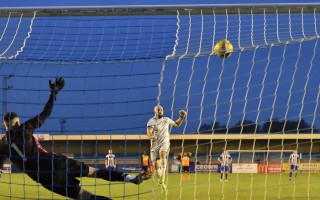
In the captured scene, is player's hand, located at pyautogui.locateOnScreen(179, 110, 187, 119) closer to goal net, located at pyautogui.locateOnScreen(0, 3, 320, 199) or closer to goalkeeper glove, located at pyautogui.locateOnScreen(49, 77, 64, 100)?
goal net, located at pyautogui.locateOnScreen(0, 3, 320, 199)

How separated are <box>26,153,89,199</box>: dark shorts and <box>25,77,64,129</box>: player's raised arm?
0.44 meters

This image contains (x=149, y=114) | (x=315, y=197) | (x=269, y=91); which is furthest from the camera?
(x=315, y=197)

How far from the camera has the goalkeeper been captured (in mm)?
7934

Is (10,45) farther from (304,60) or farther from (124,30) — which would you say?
(304,60)

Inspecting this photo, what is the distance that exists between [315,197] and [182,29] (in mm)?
8762

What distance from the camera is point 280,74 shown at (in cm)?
945

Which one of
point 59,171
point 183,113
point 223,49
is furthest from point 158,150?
point 59,171

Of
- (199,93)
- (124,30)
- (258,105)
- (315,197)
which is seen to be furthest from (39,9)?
(315,197)

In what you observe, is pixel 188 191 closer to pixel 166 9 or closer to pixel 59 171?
pixel 166 9

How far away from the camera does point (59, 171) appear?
8.00m

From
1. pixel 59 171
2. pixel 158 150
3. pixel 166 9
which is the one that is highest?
pixel 166 9

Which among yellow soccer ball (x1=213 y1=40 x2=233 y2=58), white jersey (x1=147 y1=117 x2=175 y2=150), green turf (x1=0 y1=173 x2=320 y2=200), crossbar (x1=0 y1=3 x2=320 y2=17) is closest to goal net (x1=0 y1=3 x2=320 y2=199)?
crossbar (x1=0 y1=3 x2=320 y2=17)

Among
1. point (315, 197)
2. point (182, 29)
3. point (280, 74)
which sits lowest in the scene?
point (315, 197)

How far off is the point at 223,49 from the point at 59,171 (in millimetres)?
2818
